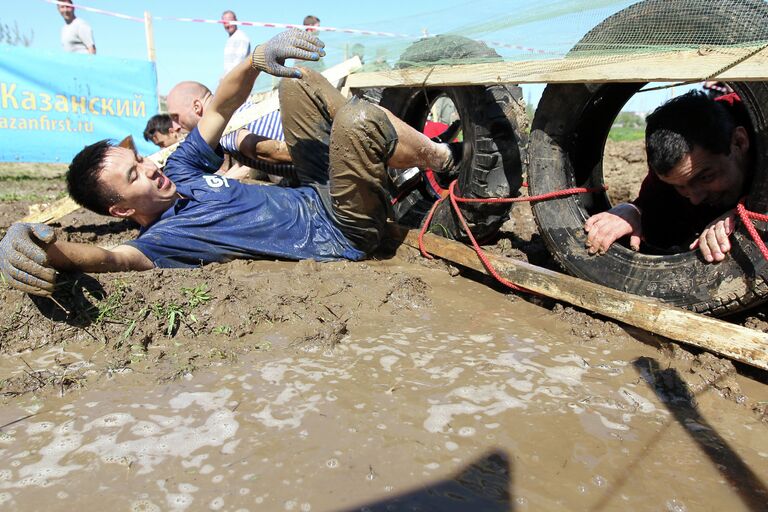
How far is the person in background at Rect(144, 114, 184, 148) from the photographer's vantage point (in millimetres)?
5117

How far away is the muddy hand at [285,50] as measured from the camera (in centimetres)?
298

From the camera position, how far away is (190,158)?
3439mm

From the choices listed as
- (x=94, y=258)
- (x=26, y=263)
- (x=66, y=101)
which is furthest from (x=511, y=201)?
(x=66, y=101)

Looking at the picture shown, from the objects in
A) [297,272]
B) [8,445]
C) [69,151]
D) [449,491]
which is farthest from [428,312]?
[69,151]

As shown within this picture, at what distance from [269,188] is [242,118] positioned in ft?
4.86

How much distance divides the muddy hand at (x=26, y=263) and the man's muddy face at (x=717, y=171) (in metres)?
2.67

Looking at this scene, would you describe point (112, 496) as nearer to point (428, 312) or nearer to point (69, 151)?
point (428, 312)

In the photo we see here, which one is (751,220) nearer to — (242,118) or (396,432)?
(396,432)

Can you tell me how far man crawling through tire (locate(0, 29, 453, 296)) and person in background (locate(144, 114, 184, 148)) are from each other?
1858 mm

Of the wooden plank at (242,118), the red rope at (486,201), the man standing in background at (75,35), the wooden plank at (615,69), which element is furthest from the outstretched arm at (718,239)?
the man standing in background at (75,35)

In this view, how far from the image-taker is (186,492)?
147cm

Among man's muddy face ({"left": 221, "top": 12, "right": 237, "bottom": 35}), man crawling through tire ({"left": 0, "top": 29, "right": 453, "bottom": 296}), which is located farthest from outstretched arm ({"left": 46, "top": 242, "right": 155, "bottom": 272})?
man's muddy face ({"left": 221, "top": 12, "right": 237, "bottom": 35})

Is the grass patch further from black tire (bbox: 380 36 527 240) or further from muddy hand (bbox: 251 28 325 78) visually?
muddy hand (bbox: 251 28 325 78)

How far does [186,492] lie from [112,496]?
188 mm
